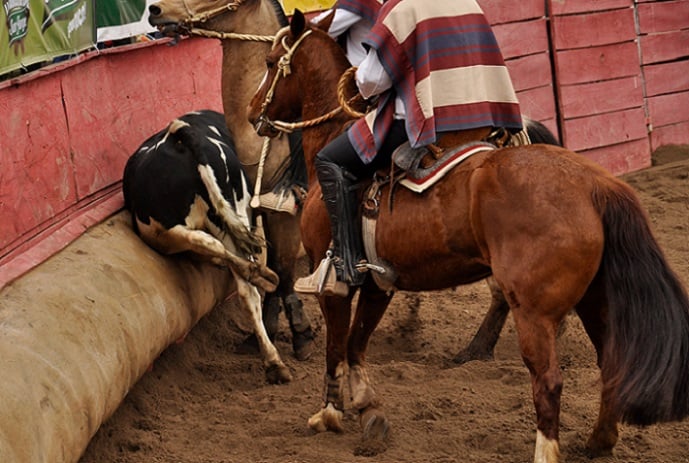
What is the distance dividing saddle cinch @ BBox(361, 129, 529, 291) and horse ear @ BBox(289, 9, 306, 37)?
2.96ft

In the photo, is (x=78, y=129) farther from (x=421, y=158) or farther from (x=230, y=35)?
(x=421, y=158)

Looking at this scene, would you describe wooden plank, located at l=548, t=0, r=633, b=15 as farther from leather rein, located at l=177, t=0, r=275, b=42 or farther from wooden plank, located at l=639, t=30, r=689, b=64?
leather rein, located at l=177, t=0, r=275, b=42

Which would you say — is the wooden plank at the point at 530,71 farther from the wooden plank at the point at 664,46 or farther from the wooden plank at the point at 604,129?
the wooden plank at the point at 664,46

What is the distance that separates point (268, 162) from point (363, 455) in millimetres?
2193

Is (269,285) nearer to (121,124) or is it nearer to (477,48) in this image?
(121,124)

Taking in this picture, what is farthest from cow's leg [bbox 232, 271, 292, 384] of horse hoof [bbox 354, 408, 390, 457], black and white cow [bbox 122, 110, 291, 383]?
horse hoof [bbox 354, 408, 390, 457]

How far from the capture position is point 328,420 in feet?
17.2

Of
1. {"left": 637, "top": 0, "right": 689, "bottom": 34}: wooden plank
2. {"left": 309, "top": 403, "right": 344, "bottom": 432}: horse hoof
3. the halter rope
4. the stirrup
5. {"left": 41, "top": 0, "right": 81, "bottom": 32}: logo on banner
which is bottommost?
{"left": 309, "top": 403, "right": 344, "bottom": 432}: horse hoof

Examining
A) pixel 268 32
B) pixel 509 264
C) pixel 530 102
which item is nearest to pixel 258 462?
pixel 509 264

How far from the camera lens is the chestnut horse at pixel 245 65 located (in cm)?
648

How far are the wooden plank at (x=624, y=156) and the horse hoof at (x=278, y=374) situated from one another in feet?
17.4

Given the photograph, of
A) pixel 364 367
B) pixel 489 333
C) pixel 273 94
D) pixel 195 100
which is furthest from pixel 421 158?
pixel 195 100

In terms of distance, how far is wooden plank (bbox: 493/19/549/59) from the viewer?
10.1 m

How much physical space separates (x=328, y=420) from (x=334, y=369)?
24cm
